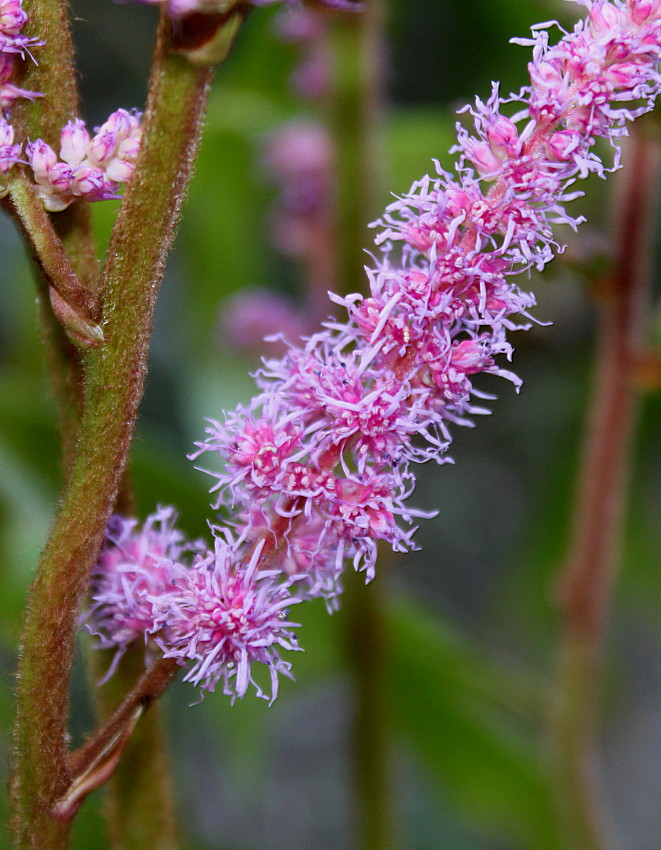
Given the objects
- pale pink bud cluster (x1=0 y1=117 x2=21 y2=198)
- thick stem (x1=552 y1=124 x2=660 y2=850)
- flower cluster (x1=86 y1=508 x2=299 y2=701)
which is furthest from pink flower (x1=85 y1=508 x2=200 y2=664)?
thick stem (x1=552 y1=124 x2=660 y2=850)

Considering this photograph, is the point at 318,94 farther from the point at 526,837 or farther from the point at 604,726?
the point at 604,726

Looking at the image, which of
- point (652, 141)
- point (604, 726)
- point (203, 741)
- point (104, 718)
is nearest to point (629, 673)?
point (604, 726)

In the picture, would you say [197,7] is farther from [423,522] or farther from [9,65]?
[423,522]

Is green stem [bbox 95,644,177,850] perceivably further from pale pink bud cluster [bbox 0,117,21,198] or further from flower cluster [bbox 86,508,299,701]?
pale pink bud cluster [bbox 0,117,21,198]

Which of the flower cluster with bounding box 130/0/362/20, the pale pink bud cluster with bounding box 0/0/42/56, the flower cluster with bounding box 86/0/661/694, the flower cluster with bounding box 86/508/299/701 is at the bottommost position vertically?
the flower cluster with bounding box 86/508/299/701

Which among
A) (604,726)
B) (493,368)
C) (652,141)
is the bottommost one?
(604,726)

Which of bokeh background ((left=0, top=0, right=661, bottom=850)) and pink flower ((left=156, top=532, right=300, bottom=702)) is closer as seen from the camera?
pink flower ((left=156, top=532, right=300, bottom=702))

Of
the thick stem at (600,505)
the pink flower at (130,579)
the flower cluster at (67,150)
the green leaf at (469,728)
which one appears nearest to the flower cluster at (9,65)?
the flower cluster at (67,150)
